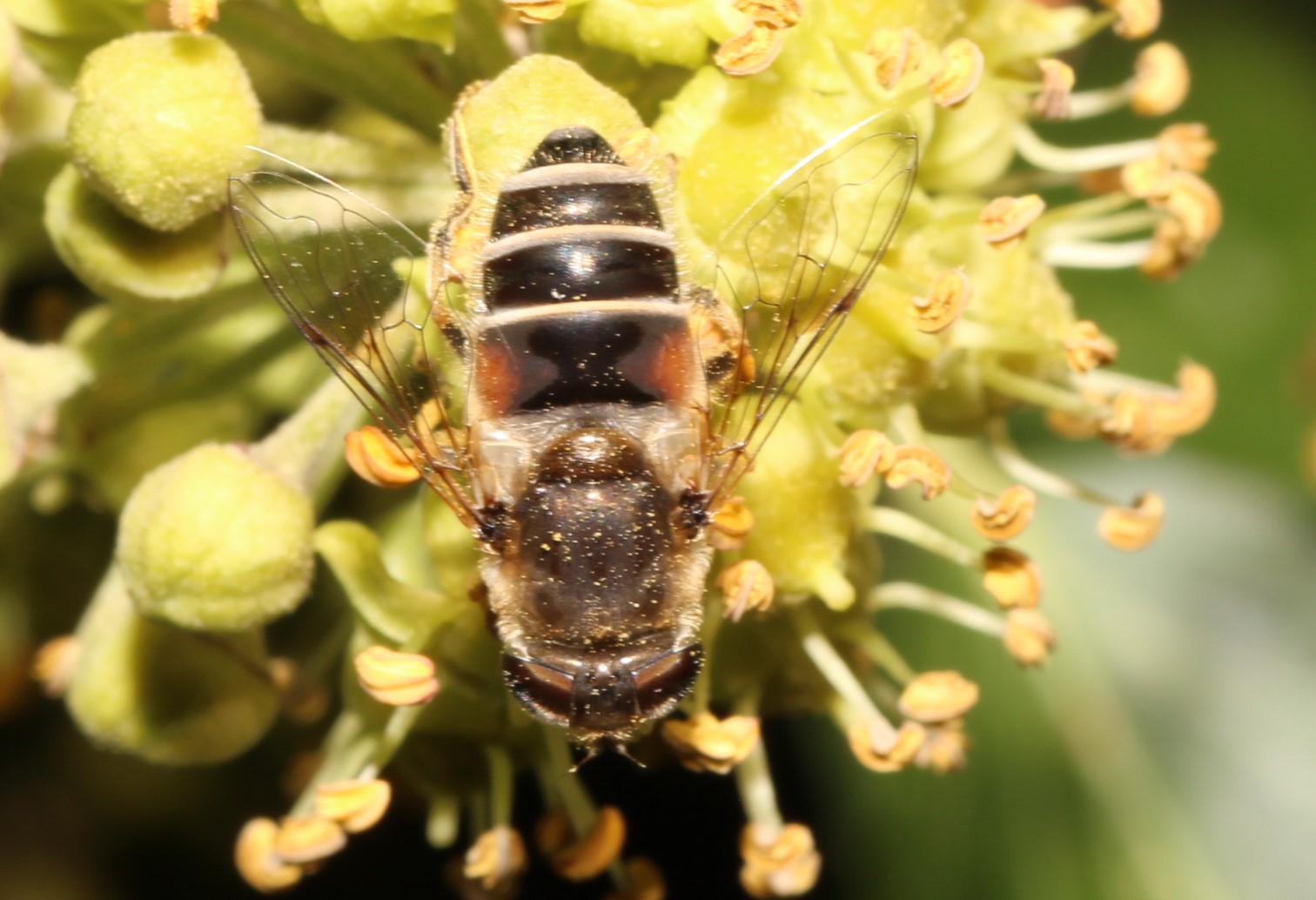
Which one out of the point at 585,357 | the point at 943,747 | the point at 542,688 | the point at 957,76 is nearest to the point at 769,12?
the point at 957,76

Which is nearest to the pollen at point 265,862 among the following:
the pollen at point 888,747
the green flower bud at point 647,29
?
the pollen at point 888,747

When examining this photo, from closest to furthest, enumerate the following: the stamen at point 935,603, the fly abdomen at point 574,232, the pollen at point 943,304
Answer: the fly abdomen at point 574,232
the pollen at point 943,304
the stamen at point 935,603

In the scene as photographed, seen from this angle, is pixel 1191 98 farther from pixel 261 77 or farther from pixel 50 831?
pixel 50 831

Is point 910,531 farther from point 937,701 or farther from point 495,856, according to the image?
point 495,856

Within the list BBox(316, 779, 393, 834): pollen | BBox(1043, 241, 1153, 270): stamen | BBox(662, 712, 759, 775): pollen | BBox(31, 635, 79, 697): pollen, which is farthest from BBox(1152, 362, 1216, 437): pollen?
BBox(31, 635, 79, 697): pollen

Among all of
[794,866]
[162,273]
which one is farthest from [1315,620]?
[162,273]

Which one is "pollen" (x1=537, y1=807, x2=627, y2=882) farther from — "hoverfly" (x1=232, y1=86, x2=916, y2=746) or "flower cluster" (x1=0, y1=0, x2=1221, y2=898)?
"hoverfly" (x1=232, y1=86, x2=916, y2=746)

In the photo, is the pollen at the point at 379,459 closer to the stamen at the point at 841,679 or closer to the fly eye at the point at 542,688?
the fly eye at the point at 542,688
